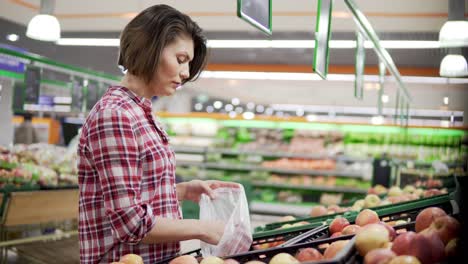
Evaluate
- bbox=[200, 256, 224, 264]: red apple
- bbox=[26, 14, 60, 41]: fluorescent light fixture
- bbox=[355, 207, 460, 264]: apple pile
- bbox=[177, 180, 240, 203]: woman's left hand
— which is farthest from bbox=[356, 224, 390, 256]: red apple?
bbox=[26, 14, 60, 41]: fluorescent light fixture

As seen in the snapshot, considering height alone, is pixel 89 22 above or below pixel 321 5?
above

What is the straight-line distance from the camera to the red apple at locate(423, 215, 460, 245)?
1.39 metres

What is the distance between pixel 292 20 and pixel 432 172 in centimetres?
344

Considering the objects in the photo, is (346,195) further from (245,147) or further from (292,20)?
(292,20)

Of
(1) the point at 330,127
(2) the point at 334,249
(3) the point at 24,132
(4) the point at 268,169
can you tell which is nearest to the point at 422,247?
(2) the point at 334,249

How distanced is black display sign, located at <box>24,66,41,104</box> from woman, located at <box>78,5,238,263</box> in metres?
5.66

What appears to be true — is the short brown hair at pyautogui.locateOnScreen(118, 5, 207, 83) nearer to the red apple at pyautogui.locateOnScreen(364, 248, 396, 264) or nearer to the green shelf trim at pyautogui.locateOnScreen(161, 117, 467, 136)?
the red apple at pyautogui.locateOnScreen(364, 248, 396, 264)

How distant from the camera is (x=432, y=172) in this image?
24.1 feet

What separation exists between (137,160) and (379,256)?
741 mm

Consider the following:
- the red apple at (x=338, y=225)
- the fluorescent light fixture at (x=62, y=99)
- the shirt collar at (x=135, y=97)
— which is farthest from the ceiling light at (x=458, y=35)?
the fluorescent light fixture at (x=62, y=99)

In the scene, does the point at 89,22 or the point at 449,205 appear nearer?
the point at 449,205

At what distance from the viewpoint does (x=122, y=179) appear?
5.24 ft

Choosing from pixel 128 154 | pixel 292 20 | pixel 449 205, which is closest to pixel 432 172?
pixel 292 20

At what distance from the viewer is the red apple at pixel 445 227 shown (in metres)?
1.39
